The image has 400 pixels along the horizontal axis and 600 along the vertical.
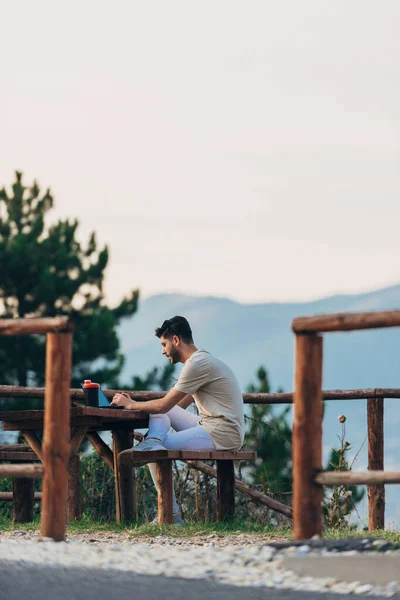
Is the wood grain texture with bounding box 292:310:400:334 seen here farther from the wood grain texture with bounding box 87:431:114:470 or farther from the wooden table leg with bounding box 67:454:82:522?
the wooden table leg with bounding box 67:454:82:522

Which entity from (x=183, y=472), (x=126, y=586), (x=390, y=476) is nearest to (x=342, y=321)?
(x=390, y=476)

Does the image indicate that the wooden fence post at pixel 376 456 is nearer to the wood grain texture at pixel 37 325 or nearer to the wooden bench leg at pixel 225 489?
the wooden bench leg at pixel 225 489

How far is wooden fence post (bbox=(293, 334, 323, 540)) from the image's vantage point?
183 inches

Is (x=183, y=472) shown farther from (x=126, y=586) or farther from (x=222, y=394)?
(x=126, y=586)

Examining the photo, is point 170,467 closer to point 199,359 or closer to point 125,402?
point 125,402

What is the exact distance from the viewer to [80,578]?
13.9 feet

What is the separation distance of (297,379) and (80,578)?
4.01 feet

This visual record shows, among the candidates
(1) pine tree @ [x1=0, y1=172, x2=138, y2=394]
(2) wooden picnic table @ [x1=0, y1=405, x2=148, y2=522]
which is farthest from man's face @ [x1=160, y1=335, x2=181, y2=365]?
(1) pine tree @ [x1=0, y1=172, x2=138, y2=394]

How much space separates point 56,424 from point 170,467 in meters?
2.30

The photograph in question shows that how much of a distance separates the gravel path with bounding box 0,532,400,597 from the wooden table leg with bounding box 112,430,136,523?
2369 mm

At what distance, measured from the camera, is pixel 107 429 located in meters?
7.22

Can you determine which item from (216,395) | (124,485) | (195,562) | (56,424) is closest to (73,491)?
(124,485)

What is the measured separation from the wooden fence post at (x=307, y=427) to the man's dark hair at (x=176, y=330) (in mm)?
2483

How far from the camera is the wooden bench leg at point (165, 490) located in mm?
7000
